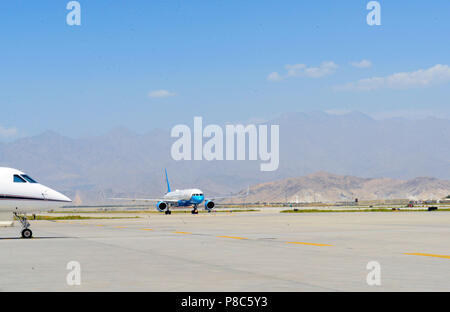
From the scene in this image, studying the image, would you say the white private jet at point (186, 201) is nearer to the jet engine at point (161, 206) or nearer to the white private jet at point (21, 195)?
the jet engine at point (161, 206)

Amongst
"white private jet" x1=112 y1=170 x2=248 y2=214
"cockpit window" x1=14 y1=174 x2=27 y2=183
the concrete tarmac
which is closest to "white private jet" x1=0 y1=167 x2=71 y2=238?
"cockpit window" x1=14 y1=174 x2=27 y2=183

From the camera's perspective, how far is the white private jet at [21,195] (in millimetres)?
29547

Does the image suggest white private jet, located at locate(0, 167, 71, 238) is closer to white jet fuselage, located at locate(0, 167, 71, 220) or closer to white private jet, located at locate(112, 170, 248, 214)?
white jet fuselage, located at locate(0, 167, 71, 220)

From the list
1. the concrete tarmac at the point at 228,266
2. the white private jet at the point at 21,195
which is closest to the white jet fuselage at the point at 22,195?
the white private jet at the point at 21,195

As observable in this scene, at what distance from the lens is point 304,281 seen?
1427cm

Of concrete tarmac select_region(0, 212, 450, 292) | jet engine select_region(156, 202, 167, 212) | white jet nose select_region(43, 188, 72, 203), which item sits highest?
jet engine select_region(156, 202, 167, 212)

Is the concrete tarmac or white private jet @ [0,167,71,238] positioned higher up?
white private jet @ [0,167,71,238]

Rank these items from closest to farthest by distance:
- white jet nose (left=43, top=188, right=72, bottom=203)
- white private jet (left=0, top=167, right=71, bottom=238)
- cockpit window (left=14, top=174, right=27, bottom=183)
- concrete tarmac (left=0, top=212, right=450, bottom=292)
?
1. concrete tarmac (left=0, top=212, right=450, bottom=292)
2. white private jet (left=0, top=167, right=71, bottom=238)
3. white jet nose (left=43, top=188, right=72, bottom=203)
4. cockpit window (left=14, top=174, right=27, bottom=183)

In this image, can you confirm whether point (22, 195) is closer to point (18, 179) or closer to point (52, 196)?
point (18, 179)

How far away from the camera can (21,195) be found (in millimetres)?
29703

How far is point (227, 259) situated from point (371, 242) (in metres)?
9.99

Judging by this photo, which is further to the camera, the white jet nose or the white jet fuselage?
the white jet nose

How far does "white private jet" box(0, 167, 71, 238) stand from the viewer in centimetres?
2955

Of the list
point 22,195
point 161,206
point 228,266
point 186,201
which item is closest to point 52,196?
point 22,195
